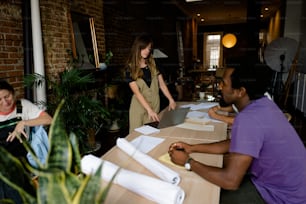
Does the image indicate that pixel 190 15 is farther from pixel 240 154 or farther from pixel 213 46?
pixel 240 154

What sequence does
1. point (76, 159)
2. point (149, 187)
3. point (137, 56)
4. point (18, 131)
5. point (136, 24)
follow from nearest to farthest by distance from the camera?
point (76, 159), point (149, 187), point (18, 131), point (137, 56), point (136, 24)

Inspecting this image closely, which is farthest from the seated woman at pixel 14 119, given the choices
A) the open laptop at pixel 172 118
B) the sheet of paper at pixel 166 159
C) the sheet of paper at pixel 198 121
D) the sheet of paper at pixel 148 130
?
the sheet of paper at pixel 198 121

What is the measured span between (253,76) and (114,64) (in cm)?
377

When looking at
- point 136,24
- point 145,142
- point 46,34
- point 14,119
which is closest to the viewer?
point 145,142

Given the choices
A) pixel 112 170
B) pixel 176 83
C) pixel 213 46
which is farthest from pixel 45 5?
pixel 213 46

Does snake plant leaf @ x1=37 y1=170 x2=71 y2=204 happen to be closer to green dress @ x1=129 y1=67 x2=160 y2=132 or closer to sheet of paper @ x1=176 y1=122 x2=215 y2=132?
sheet of paper @ x1=176 y1=122 x2=215 y2=132

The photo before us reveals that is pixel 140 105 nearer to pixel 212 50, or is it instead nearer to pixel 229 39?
pixel 229 39

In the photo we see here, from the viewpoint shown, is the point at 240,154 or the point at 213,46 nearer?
the point at 240,154

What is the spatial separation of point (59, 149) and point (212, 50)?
44.3ft

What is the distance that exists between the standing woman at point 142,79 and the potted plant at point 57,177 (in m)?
1.65

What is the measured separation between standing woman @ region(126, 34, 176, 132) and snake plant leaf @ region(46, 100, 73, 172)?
64.9 inches

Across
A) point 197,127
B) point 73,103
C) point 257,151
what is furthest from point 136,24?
point 257,151

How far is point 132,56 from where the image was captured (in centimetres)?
243

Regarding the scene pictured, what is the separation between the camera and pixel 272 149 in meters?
1.19
